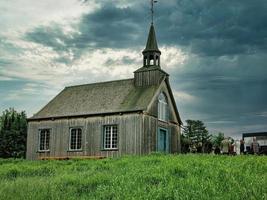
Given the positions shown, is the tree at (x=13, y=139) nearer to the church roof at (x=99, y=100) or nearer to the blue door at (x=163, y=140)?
the church roof at (x=99, y=100)

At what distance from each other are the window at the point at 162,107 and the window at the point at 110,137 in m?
4.20

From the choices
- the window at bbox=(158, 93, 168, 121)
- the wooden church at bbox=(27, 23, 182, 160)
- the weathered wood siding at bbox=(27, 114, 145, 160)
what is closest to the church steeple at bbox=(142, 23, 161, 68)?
the wooden church at bbox=(27, 23, 182, 160)

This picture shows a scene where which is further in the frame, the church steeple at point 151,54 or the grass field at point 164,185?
the church steeple at point 151,54

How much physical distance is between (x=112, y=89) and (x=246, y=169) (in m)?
23.6

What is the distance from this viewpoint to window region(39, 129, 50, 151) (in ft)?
118


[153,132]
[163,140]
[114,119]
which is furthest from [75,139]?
[163,140]

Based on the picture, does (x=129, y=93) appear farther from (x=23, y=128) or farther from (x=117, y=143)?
(x=23, y=128)

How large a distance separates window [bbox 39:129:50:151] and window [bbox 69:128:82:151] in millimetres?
2827

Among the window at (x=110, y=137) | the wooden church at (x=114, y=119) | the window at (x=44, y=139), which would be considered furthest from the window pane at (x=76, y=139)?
the window at (x=44, y=139)

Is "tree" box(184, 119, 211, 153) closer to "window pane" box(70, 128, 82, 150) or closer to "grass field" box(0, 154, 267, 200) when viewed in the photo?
"window pane" box(70, 128, 82, 150)

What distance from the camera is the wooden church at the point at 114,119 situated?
31172 mm

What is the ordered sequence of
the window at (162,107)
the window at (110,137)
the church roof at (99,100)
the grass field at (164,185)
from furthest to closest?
the window at (162,107) → the church roof at (99,100) → the window at (110,137) → the grass field at (164,185)

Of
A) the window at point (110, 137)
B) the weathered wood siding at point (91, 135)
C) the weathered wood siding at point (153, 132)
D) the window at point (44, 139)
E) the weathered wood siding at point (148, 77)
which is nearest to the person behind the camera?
the weathered wood siding at point (91, 135)

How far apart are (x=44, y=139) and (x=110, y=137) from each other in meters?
7.34
